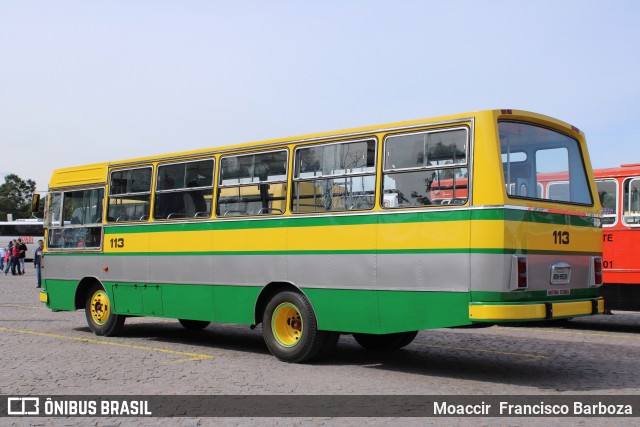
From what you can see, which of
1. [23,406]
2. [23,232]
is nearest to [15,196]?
[23,232]

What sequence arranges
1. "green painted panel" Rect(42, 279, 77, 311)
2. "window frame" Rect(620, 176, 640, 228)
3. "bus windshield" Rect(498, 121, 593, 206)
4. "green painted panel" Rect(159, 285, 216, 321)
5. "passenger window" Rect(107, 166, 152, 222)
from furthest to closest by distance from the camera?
"window frame" Rect(620, 176, 640, 228), "green painted panel" Rect(42, 279, 77, 311), "passenger window" Rect(107, 166, 152, 222), "green painted panel" Rect(159, 285, 216, 321), "bus windshield" Rect(498, 121, 593, 206)

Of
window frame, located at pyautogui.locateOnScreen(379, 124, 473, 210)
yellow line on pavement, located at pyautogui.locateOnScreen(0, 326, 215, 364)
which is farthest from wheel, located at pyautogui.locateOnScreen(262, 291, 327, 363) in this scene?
window frame, located at pyautogui.locateOnScreen(379, 124, 473, 210)

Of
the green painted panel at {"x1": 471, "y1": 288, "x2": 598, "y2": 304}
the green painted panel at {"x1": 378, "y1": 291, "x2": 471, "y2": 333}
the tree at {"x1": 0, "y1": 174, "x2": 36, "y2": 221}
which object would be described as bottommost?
the green painted panel at {"x1": 378, "y1": 291, "x2": 471, "y2": 333}

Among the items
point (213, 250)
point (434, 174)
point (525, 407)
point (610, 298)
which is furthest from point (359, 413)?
point (610, 298)

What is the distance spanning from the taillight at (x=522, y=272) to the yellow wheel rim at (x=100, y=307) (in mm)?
7807

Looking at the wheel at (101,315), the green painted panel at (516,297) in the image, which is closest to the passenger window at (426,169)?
the green painted panel at (516,297)

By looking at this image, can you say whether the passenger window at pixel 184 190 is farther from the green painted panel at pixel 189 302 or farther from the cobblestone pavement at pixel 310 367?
the cobblestone pavement at pixel 310 367

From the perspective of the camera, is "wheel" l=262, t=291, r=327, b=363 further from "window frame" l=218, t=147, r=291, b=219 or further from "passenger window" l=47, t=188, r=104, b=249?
"passenger window" l=47, t=188, r=104, b=249

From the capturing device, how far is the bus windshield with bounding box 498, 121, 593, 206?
30.1 ft

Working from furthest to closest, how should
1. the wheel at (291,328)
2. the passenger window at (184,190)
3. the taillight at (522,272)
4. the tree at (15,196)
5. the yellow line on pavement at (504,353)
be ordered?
the tree at (15,196) → the passenger window at (184,190) → the yellow line on pavement at (504,353) → the wheel at (291,328) → the taillight at (522,272)

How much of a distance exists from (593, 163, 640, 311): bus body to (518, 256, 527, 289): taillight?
6834 millimetres

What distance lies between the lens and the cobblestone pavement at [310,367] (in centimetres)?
850

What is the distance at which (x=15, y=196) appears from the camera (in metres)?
121

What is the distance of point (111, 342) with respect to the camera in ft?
42.4
